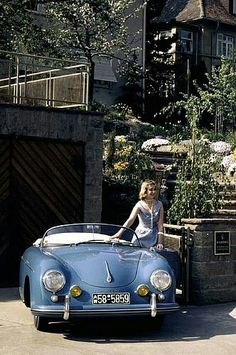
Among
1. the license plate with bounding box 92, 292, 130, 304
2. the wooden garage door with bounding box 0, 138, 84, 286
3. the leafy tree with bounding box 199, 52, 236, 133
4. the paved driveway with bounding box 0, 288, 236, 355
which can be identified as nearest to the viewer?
the paved driveway with bounding box 0, 288, 236, 355

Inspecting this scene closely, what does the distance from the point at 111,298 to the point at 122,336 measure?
506 mm

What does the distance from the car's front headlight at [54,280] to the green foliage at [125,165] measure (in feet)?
25.1

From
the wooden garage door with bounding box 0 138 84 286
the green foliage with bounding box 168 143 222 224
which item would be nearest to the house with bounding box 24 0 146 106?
the wooden garage door with bounding box 0 138 84 286

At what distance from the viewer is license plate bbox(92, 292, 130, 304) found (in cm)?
722

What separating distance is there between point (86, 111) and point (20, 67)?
5.32 feet

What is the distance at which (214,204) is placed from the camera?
10648mm

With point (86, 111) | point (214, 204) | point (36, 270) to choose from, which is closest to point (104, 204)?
point (86, 111)

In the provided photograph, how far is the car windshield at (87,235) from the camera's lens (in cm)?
856

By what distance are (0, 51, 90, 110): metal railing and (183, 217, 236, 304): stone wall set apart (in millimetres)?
4560

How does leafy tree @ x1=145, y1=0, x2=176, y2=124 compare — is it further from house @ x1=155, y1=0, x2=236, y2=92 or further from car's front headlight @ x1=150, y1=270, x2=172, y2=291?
car's front headlight @ x1=150, y1=270, x2=172, y2=291

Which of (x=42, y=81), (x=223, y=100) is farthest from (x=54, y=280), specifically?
(x=223, y=100)

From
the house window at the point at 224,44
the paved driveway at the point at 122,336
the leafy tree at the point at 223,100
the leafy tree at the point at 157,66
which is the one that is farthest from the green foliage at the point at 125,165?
the house window at the point at 224,44

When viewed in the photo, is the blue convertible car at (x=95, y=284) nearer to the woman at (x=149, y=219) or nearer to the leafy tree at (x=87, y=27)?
the woman at (x=149, y=219)

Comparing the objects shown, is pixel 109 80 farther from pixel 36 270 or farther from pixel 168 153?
pixel 36 270
